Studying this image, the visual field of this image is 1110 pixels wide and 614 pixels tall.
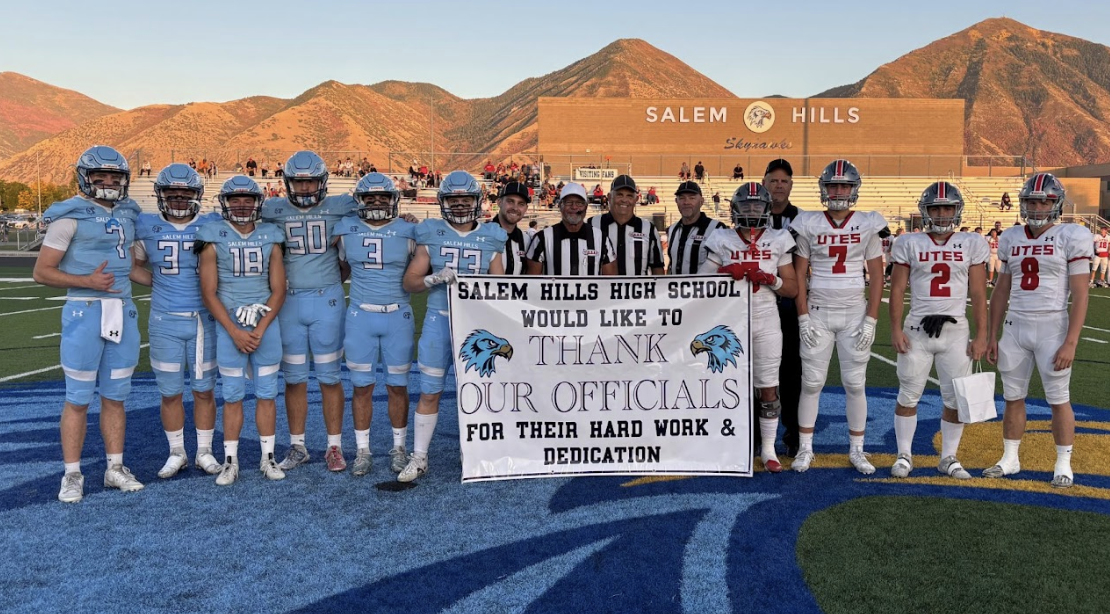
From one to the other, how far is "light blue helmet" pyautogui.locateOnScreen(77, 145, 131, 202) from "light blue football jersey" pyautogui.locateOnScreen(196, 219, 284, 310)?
1.78 ft

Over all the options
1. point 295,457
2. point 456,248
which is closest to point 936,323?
point 456,248

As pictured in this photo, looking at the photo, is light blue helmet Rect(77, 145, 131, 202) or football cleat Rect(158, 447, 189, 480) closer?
light blue helmet Rect(77, 145, 131, 202)

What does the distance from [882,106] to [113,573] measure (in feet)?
155

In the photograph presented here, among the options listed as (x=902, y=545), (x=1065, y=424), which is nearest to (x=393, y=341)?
(x=902, y=545)

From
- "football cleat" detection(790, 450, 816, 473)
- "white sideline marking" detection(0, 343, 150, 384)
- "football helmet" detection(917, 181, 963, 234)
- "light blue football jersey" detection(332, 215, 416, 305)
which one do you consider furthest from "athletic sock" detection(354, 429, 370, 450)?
"white sideline marking" detection(0, 343, 150, 384)

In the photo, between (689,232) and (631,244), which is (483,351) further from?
(689,232)

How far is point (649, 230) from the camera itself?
558 cm

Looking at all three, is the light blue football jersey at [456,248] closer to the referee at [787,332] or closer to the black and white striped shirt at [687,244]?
the black and white striped shirt at [687,244]

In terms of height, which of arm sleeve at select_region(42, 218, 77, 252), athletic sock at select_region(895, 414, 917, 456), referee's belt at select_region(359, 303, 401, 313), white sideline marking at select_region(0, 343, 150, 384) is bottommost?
white sideline marking at select_region(0, 343, 150, 384)

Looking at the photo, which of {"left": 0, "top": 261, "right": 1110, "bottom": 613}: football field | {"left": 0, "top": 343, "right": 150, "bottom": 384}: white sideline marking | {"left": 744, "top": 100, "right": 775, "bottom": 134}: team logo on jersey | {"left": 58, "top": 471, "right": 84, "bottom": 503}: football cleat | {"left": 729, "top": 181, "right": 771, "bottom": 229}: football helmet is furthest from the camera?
{"left": 744, "top": 100, "right": 775, "bottom": 134}: team logo on jersey

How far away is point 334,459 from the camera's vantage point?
16.4ft

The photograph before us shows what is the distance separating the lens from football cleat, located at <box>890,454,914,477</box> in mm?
4797

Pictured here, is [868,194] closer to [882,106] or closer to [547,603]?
[882,106]

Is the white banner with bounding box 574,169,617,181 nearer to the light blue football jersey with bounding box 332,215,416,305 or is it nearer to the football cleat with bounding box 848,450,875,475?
the light blue football jersey with bounding box 332,215,416,305
